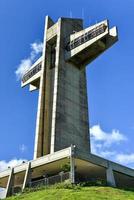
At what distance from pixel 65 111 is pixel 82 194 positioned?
1894 centimetres

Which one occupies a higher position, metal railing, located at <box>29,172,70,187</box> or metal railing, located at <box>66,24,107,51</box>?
metal railing, located at <box>66,24,107,51</box>

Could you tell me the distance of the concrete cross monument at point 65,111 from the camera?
131ft

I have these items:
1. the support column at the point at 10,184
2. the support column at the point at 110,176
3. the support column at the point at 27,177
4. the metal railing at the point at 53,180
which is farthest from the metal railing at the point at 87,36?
the metal railing at the point at 53,180

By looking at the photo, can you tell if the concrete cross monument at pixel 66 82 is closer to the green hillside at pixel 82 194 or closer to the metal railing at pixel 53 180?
the metal railing at pixel 53 180

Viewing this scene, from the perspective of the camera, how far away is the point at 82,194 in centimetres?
3012

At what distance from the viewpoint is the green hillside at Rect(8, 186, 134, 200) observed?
29359 millimetres

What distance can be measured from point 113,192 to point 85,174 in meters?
10.6

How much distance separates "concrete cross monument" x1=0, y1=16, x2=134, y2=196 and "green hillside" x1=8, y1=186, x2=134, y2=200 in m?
4.58

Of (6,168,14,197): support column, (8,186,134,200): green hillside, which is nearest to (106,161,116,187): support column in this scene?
(8,186,134,200): green hillside

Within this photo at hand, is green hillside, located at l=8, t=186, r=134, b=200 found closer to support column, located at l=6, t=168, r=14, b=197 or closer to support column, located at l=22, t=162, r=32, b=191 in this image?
support column, located at l=22, t=162, r=32, b=191

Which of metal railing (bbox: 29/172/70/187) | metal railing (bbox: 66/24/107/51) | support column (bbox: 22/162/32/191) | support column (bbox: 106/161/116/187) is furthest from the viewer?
metal railing (bbox: 66/24/107/51)

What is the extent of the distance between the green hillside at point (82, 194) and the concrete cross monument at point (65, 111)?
4.58m

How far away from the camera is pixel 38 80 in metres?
57.4

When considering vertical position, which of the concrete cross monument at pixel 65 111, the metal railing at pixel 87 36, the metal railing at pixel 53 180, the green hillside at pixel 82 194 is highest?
the metal railing at pixel 87 36
